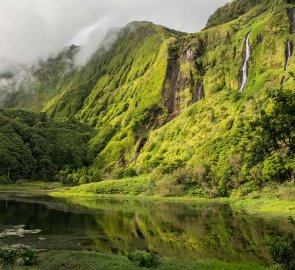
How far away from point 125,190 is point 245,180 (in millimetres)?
62728

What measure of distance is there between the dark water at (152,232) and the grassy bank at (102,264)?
29.7ft

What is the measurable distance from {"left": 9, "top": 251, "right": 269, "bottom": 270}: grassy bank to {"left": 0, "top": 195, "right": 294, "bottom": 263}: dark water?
904 centimetres

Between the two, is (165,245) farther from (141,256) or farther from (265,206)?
(265,206)

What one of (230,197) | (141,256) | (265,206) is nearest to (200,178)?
(230,197)

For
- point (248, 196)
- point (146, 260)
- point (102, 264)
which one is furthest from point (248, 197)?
point (102, 264)

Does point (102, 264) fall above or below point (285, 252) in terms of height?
below

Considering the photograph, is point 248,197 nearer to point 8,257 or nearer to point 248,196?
point 248,196

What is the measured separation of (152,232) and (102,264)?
112ft

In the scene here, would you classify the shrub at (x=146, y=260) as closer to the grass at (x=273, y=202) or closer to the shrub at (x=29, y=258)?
the shrub at (x=29, y=258)

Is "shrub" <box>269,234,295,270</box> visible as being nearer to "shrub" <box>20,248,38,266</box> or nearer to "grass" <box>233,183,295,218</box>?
"shrub" <box>20,248,38,266</box>

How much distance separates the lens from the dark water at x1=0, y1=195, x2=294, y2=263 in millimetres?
56625

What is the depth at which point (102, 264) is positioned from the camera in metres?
40.7

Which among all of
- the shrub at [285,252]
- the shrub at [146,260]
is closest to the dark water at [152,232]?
the shrub at [146,260]

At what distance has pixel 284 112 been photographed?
31.1 meters
